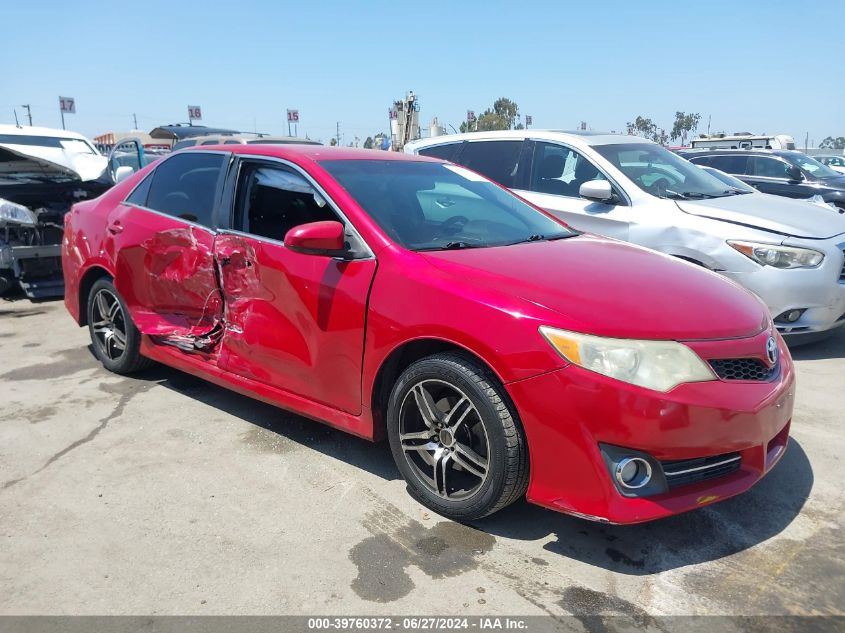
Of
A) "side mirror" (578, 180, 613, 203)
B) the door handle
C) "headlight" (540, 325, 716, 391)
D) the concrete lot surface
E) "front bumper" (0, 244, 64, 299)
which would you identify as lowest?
the concrete lot surface

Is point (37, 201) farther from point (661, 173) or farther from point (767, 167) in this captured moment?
point (767, 167)

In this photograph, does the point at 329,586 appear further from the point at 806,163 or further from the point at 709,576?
the point at 806,163

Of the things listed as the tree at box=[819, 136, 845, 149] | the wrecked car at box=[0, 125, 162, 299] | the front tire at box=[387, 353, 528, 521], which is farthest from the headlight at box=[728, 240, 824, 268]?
the tree at box=[819, 136, 845, 149]

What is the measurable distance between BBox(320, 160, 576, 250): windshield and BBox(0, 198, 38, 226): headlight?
201 inches

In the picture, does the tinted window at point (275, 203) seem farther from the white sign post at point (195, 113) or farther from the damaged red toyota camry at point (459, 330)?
the white sign post at point (195, 113)

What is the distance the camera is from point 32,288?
7324 millimetres

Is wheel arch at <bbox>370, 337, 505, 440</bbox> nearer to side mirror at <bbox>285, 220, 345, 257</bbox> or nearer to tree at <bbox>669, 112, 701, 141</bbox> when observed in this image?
side mirror at <bbox>285, 220, 345, 257</bbox>

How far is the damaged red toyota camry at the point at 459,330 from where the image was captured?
2494 mm

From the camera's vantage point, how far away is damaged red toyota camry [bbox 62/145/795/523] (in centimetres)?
249

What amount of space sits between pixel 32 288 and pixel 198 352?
4.44 m

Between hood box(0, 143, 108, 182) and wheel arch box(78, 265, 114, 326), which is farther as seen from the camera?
hood box(0, 143, 108, 182)

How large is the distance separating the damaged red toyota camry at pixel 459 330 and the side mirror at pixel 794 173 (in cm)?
877

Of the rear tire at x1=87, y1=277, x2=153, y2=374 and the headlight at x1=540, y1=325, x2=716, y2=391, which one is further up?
the headlight at x1=540, y1=325, x2=716, y2=391

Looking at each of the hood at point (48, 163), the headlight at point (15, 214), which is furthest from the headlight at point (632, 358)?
the hood at point (48, 163)
